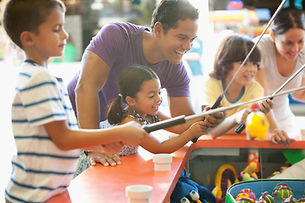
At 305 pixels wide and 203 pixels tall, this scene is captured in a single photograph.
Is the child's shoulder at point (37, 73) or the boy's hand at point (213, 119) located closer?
the child's shoulder at point (37, 73)

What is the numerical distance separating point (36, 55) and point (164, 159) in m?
0.26

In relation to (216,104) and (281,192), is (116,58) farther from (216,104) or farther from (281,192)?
(281,192)

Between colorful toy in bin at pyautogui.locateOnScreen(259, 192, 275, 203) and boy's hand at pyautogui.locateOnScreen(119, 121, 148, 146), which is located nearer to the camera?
boy's hand at pyautogui.locateOnScreen(119, 121, 148, 146)

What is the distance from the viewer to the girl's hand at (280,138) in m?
0.85

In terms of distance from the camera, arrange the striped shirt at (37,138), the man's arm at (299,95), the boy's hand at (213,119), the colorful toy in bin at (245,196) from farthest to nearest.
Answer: the man's arm at (299,95) < the boy's hand at (213,119) < the colorful toy in bin at (245,196) < the striped shirt at (37,138)

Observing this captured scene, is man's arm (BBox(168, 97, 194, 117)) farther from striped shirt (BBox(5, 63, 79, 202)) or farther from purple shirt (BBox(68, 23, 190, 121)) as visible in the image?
striped shirt (BBox(5, 63, 79, 202))

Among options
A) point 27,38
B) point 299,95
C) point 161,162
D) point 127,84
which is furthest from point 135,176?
point 299,95

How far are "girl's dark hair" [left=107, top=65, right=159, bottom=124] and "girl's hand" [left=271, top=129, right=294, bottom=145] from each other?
0.26 metres

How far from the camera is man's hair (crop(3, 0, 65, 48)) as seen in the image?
49cm

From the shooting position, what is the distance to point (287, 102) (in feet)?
3.11

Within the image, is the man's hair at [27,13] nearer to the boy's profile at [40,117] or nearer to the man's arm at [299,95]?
the boy's profile at [40,117]

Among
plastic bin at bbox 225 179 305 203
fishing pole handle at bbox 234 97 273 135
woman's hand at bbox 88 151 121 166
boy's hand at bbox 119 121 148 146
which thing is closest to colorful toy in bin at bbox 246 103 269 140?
fishing pole handle at bbox 234 97 273 135

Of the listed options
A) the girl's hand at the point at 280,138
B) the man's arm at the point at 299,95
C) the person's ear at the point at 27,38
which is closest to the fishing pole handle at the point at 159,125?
the person's ear at the point at 27,38

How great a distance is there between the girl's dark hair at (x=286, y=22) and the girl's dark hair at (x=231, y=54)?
0.16ft
